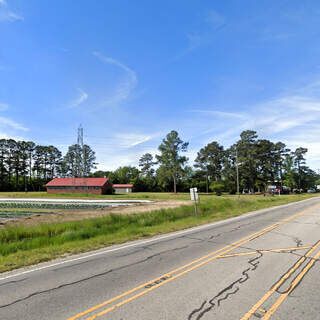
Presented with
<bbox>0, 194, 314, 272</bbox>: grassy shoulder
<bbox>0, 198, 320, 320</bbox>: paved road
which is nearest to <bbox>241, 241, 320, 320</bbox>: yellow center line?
<bbox>0, 198, 320, 320</bbox>: paved road

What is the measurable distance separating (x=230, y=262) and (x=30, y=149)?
105m

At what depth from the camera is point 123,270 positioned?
674 cm

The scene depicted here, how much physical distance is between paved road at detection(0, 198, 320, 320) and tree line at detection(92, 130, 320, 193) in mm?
55369

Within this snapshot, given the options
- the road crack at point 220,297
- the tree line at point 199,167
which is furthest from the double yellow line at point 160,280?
the tree line at point 199,167

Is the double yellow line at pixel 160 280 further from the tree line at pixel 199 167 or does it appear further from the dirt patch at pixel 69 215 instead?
the tree line at pixel 199 167

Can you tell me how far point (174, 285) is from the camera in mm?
5461

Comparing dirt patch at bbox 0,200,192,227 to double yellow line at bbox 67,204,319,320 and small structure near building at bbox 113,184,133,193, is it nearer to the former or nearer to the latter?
double yellow line at bbox 67,204,319,320

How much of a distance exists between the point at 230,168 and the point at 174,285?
244ft

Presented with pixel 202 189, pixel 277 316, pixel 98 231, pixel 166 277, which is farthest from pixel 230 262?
pixel 202 189

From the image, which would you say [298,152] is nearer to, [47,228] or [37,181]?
[47,228]

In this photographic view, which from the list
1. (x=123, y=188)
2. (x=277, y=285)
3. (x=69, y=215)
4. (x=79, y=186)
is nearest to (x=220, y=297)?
(x=277, y=285)

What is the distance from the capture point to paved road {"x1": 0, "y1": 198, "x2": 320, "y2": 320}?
4309 millimetres

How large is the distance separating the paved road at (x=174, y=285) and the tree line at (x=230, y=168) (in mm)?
55369

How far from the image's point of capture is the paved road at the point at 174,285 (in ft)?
14.1
